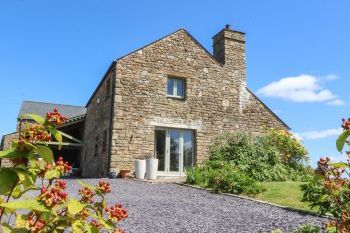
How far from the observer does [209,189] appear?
1127cm

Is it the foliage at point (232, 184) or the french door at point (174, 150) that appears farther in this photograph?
the french door at point (174, 150)

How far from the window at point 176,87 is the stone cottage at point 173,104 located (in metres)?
0.04

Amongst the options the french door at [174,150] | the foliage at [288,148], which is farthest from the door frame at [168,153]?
the foliage at [288,148]

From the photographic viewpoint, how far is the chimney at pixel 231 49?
756 inches

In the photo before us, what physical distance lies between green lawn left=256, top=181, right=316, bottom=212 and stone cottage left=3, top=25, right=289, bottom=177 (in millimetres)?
5753

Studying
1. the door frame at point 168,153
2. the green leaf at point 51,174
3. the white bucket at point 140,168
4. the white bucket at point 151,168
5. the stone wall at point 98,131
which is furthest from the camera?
the stone wall at point 98,131

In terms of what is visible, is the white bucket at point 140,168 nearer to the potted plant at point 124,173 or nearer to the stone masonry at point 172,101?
the potted plant at point 124,173

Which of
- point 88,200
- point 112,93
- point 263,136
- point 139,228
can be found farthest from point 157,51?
point 88,200

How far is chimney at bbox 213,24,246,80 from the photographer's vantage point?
756 inches

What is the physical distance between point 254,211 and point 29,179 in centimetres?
642

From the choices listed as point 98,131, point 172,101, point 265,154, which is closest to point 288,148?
point 265,154

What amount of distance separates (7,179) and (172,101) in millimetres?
15690

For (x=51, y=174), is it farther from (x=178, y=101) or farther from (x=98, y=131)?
(x=98, y=131)

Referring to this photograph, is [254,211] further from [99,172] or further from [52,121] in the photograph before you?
[99,172]
